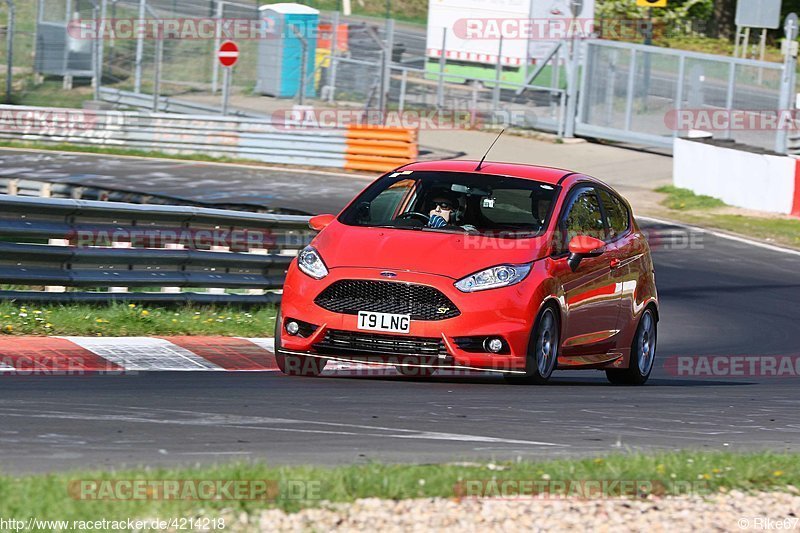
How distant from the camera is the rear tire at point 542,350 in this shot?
9.13m

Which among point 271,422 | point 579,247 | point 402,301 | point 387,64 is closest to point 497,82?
point 387,64

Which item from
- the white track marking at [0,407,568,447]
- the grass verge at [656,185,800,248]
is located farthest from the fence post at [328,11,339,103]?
the white track marking at [0,407,568,447]

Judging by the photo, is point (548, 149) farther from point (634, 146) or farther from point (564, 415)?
point (564, 415)

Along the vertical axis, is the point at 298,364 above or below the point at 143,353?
above

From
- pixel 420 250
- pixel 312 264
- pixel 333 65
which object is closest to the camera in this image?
pixel 420 250

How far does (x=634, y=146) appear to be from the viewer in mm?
32812

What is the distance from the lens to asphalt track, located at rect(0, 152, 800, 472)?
652 centimetres

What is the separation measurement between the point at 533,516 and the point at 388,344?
3.42 m

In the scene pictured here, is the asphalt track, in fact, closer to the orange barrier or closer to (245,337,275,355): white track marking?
(245,337,275,355): white track marking

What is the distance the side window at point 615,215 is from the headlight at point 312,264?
8.13 feet

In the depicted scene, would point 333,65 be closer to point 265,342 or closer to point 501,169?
point 265,342

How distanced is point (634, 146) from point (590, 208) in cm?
2281

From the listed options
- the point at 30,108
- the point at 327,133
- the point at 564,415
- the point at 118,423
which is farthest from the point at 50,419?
the point at 30,108

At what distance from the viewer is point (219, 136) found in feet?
98.3
